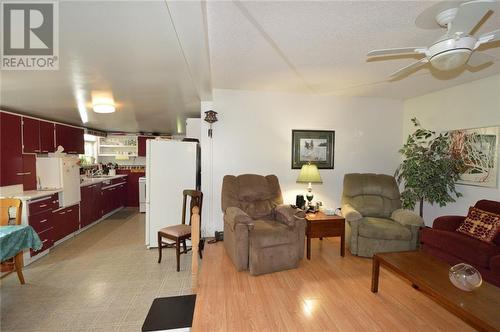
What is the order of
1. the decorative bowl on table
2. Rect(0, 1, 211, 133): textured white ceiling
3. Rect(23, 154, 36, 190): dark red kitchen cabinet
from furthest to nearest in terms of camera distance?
Rect(23, 154, 36, 190): dark red kitchen cabinet, the decorative bowl on table, Rect(0, 1, 211, 133): textured white ceiling

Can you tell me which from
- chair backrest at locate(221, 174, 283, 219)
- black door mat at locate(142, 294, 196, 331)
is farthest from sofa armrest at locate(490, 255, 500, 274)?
black door mat at locate(142, 294, 196, 331)

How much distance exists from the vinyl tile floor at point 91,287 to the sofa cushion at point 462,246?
2.84 meters

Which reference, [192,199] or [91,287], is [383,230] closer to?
[192,199]

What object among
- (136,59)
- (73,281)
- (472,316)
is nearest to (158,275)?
(73,281)

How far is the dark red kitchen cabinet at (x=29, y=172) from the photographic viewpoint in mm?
3645

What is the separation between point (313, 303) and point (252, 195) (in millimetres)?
1483

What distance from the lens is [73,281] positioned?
2.63 m

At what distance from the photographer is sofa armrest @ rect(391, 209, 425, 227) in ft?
9.45

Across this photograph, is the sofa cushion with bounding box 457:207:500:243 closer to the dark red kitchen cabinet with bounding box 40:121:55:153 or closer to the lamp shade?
the lamp shade

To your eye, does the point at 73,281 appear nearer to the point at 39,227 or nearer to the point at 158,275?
the point at 158,275

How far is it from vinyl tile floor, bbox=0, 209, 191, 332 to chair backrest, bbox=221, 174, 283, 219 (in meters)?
1.05

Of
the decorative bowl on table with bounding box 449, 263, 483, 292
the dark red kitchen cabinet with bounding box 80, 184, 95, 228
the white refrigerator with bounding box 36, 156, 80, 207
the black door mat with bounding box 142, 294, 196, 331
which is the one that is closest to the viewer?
the decorative bowl on table with bounding box 449, 263, 483, 292

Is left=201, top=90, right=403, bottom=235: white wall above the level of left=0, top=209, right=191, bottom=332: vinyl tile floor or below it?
above

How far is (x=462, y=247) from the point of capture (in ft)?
7.70
